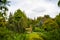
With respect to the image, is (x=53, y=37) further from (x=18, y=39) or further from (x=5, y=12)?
(x=5, y=12)

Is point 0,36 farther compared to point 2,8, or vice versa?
point 0,36

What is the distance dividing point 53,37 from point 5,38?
→ 40.8 ft

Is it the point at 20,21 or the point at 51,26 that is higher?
the point at 20,21

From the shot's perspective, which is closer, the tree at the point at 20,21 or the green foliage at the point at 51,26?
the green foliage at the point at 51,26

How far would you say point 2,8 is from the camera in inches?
848

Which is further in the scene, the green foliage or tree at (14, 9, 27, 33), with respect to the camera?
tree at (14, 9, 27, 33)

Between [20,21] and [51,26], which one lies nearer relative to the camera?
[51,26]

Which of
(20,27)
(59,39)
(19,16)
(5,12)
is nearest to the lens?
(5,12)

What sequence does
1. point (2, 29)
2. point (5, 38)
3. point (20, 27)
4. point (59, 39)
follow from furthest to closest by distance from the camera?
1. point (20, 27)
2. point (59, 39)
3. point (5, 38)
4. point (2, 29)

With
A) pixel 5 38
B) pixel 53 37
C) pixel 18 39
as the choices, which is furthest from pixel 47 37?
pixel 5 38

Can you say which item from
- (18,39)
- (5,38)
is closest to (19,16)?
(18,39)

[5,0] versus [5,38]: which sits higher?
[5,0]

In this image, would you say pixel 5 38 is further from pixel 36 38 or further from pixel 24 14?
pixel 24 14

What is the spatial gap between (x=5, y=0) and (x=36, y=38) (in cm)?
2143
